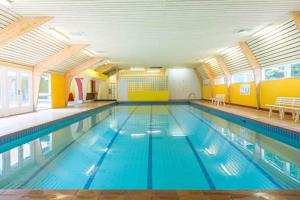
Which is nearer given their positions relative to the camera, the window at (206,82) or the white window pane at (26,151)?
the white window pane at (26,151)

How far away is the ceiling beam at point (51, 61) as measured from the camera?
10414 mm

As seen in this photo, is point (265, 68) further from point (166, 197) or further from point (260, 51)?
point (166, 197)

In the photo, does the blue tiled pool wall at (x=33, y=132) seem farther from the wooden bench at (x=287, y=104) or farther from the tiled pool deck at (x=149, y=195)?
the wooden bench at (x=287, y=104)

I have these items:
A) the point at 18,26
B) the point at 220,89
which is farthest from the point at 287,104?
the point at 220,89

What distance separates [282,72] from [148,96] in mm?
12714

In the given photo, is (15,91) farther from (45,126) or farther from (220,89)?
(220,89)

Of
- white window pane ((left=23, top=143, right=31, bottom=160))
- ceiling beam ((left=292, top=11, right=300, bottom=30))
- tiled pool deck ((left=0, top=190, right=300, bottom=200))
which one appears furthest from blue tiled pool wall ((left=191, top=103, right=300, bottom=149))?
white window pane ((left=23, top=143, right=31, bottom=160))

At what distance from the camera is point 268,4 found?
19.0 feet

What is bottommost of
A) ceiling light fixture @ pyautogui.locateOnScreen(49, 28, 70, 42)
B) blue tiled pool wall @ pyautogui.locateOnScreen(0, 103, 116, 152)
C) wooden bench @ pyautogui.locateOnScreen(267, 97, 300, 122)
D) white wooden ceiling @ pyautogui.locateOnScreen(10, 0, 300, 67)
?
blue tiled pool wall @ pyautogui.locateOnScreen(0, 103, 116, 152)

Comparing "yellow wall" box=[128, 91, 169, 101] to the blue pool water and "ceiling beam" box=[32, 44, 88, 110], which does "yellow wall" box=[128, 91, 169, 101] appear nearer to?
"ceiling beam" box=[32, 44, 88, 110]

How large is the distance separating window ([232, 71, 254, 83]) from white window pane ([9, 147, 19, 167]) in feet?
34.4

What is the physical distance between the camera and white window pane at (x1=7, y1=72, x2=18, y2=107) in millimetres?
9542

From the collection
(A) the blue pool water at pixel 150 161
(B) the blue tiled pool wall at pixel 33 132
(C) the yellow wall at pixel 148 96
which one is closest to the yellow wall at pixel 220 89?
(C) the yellow wall at pixel 148 96

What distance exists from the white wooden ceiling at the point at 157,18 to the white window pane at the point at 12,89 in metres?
2.87
